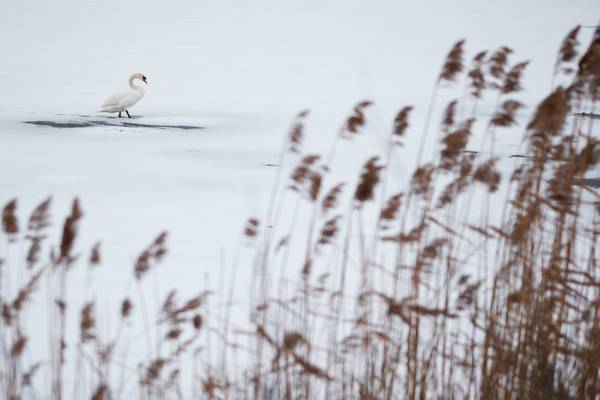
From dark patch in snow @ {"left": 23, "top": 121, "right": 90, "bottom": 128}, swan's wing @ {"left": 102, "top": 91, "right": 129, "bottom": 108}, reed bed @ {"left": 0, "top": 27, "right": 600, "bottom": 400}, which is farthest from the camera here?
swan's wing @ {"left": 102, "top": 91, "right": 129, "bottom": 108}

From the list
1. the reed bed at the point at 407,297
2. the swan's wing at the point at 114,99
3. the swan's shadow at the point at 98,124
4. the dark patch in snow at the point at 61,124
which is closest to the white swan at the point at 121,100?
the swan's wing at the point at 114,99

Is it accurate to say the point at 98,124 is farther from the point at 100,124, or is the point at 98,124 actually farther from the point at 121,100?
the point at 121,100

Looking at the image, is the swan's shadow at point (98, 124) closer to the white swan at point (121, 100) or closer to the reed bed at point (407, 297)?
the white swan at point (121, 100)

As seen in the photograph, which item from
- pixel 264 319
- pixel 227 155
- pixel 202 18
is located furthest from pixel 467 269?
pixel 202 18

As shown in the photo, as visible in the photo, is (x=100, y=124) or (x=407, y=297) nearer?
(x=407, y=297)

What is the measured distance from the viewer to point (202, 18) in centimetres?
2091

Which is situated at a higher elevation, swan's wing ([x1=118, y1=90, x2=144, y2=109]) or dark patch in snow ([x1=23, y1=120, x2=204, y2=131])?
swan's wing ([x1=118, y1=90, x2=144, y2=109])

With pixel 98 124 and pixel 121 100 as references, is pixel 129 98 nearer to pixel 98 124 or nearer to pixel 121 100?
pixel 121 100

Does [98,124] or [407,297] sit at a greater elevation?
[98,124]

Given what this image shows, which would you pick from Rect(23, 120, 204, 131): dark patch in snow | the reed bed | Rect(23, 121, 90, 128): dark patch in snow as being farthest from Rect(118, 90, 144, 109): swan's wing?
the reed bed

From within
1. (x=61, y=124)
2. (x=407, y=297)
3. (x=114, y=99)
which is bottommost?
(x=407, y=297)

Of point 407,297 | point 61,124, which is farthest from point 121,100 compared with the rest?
point 407,297

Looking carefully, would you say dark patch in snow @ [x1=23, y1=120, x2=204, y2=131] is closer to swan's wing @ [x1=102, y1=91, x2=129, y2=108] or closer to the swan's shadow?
the swan's shadow

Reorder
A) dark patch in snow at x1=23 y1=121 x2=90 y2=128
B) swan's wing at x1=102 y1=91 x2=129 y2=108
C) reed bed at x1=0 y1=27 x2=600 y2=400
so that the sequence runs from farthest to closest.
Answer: swan's wing at x1=102 y1=91 x2=129 y2=108 → dark patch in snow at x1=23 y1=121 x2=90 y2=128 → reed bed at x1=0 y1=27 x2=600 y2=400
